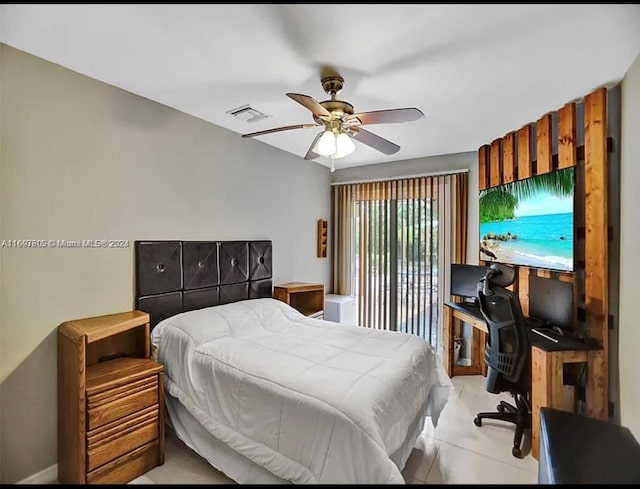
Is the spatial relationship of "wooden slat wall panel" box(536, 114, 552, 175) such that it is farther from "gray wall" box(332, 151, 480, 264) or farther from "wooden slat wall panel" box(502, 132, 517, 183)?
"gray wall" box(332, 151, 480, 264)

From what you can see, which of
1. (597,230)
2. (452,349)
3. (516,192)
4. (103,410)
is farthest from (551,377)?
(103,410)

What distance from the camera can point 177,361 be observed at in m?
2.08

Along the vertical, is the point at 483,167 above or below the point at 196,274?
above

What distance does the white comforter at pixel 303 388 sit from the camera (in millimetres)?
1320

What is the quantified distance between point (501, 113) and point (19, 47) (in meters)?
3.25

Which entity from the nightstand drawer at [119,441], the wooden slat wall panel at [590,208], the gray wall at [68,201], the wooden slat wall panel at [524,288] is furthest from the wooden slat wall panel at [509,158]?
the nightstand drawer at [119,441]

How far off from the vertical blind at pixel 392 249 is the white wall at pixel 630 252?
183 centimetres

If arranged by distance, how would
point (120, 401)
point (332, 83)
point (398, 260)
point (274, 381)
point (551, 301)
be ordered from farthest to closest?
1. point (398, 260)
2. point (551, 301)
3. point (332, 83)
4. point (120, 401)
5. point (274, 381)

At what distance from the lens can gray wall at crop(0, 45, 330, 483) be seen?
1674 mm

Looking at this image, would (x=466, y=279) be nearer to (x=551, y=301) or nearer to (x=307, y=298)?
(x=551, y=301)

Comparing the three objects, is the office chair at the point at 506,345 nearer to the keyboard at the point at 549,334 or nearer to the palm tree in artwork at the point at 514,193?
the keyboard at the point at 549,334

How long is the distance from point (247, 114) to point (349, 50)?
1.24m

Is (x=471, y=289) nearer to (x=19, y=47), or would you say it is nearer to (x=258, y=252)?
(x=258, y=252)

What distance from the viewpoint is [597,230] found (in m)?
2.07
